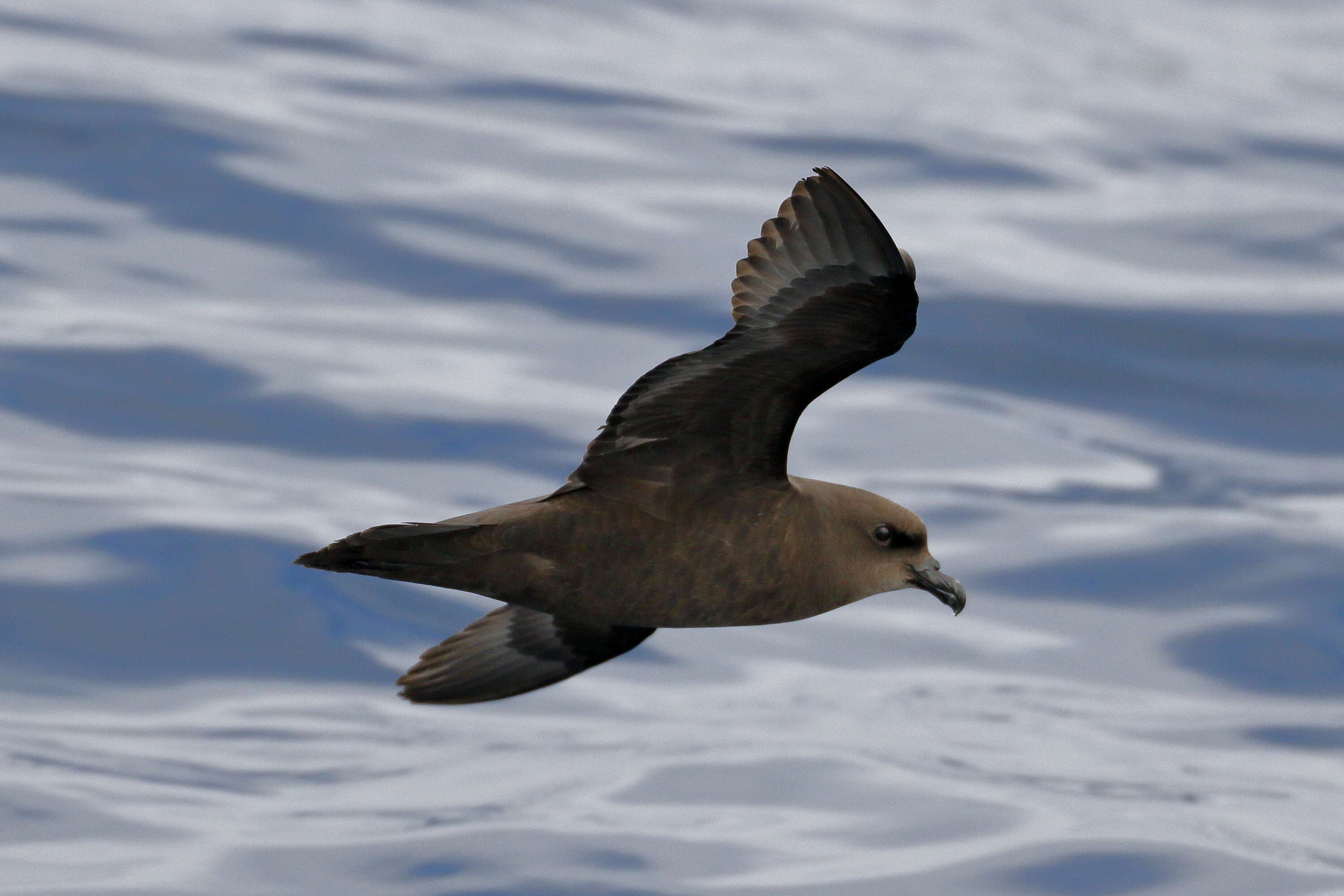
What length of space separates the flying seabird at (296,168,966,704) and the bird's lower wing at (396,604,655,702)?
158 cm

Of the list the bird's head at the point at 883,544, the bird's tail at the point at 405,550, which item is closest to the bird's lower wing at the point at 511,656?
the bird's head at the point at 883,544

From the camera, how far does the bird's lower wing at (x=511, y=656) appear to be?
8320mm

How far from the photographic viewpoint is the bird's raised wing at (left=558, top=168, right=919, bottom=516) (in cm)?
627

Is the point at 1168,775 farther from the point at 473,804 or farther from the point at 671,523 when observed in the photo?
the point at 671,523

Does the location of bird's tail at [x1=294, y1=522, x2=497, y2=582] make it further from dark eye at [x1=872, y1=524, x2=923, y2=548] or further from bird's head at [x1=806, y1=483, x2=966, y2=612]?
dark eye at [x1=872, y1=524, x2=923, y2=548]

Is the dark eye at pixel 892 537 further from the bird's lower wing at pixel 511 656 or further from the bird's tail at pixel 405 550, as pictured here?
the bird's lower wing at pixel 511 656

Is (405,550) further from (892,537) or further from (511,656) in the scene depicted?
(511,656)

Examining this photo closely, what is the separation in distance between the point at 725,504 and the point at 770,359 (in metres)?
0.56

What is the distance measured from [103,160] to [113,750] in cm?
745

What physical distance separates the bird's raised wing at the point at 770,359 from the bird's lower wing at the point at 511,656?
158 cm

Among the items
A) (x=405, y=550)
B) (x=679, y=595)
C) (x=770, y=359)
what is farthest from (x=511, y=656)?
(x=770, y=359)

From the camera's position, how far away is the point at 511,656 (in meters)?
8.41

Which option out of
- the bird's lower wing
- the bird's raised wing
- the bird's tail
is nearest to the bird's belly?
the bird's raised wing

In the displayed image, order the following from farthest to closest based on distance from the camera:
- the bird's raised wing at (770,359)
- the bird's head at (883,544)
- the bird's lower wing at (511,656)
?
the bird's lower wing at (511,656), the bird's head at (883,544), the bird's raised wing at (770,359)
